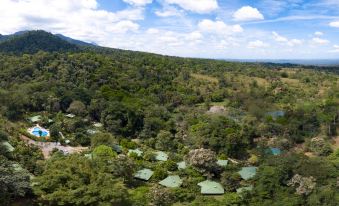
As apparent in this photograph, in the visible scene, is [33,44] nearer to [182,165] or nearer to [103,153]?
[103,153]

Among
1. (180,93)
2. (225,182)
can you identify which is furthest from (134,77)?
(225,182)

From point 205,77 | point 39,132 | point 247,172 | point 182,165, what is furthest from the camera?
point 205,77

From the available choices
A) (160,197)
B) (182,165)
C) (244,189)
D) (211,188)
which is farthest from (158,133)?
(160,197)

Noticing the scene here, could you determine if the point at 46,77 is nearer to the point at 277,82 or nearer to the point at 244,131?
the point at 244,131

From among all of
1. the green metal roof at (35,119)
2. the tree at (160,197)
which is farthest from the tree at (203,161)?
the green metal roof at (35,119)

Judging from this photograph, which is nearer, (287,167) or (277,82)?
(287,167)

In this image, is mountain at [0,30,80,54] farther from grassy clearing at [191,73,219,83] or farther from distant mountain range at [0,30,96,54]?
grassy clearing at [191,73,219,83]

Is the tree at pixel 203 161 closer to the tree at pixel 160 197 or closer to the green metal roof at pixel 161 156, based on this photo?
the green metal roof at pixel 161 156

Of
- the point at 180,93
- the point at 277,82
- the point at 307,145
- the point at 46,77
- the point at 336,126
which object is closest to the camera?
the point at 307,145
